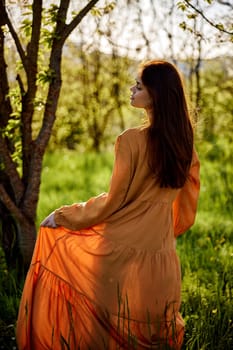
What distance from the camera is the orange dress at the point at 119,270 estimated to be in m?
2.95

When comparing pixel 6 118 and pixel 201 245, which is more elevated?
pixel 6 118

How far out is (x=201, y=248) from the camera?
491 cm

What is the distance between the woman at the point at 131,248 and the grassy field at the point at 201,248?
32cm

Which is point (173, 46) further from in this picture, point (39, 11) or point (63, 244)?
point (63, 244)

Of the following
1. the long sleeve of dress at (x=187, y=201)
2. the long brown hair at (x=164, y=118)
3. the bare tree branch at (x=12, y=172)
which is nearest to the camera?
the long brown hair at (x=164, y=118)

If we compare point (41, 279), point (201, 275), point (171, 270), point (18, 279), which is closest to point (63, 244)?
point (41, 279)

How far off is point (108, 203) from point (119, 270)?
316 mm

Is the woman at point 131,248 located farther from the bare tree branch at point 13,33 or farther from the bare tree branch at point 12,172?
the bare tree branch at point 13,33

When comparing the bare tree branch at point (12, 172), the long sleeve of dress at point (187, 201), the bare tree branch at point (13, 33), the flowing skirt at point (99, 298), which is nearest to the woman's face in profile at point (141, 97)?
the long sleeve of dress at point (187, 201)

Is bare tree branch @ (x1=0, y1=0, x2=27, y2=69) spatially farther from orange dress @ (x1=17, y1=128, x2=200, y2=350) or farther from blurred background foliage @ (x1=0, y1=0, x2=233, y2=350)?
orange dress @ (x1=17, y1=128, x2=200, y2=350)

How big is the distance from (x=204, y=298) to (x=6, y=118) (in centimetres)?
169

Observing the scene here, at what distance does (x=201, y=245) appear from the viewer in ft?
16.3

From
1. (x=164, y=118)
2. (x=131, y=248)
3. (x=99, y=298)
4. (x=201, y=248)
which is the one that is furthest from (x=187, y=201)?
(x=201, y=248)

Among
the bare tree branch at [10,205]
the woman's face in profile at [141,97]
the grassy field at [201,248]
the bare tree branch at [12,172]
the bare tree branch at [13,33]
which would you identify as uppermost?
the bare tree branch at [13,33]
